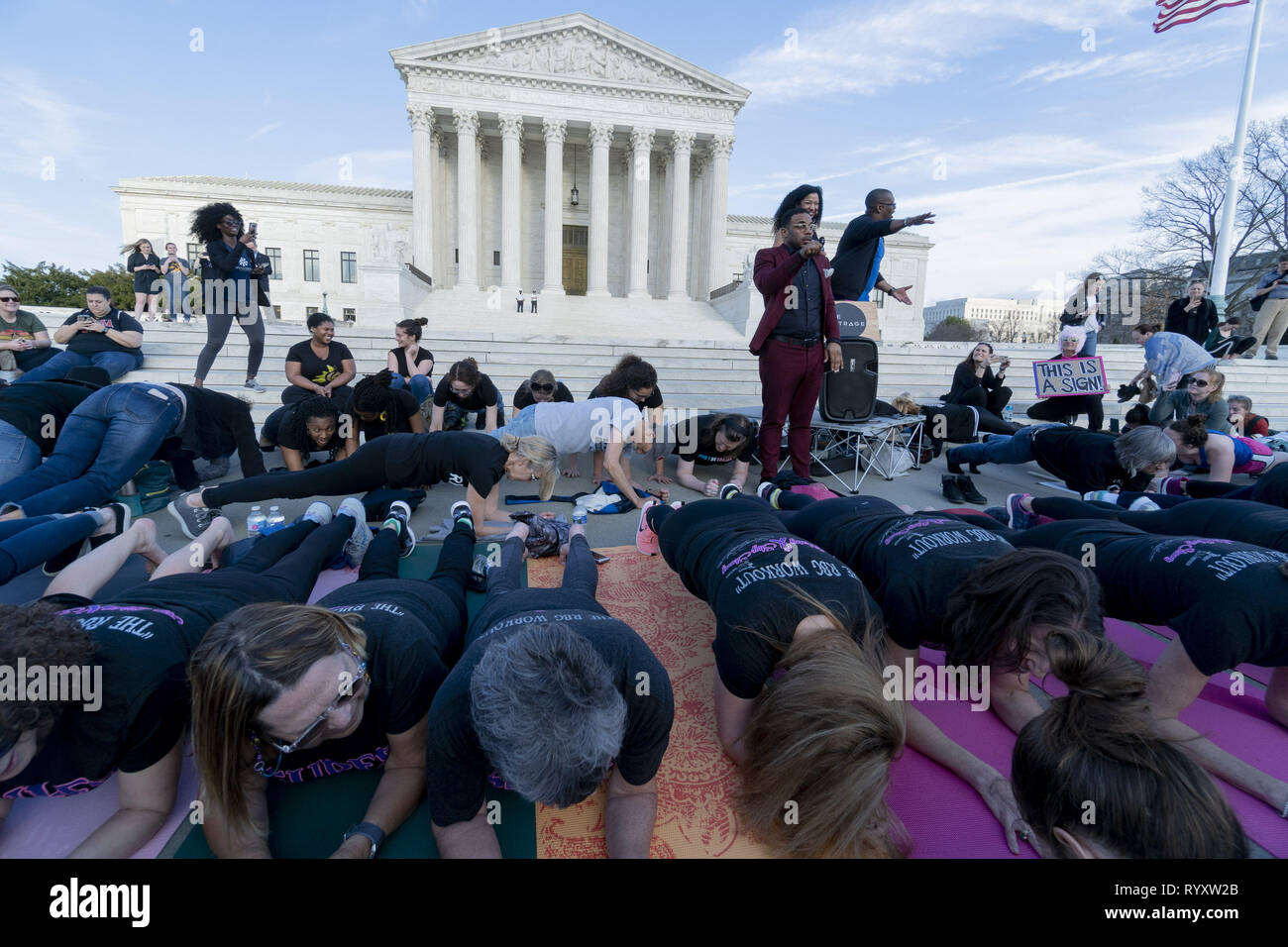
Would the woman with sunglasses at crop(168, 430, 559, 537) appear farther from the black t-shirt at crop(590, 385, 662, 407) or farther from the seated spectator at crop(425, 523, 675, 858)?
the seated spectator at crop(425, 523, 675, 858)

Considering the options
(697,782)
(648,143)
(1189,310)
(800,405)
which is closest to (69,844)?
(697,782)

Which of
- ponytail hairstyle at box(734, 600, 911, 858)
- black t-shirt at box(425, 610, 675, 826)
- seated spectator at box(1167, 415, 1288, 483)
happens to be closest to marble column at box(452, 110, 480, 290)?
seated spectator at box(1167, 415, 1288, 483)

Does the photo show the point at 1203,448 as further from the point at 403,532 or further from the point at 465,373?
the point at 465,373

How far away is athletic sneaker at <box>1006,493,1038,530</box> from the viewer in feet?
13.6

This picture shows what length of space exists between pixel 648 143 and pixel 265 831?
28945 mm

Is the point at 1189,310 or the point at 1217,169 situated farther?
the point at 1217,169

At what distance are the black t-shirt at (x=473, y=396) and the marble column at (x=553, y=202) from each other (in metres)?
19.1

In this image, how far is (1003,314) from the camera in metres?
66.6

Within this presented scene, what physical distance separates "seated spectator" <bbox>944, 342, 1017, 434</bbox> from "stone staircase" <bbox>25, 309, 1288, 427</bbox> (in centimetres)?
240

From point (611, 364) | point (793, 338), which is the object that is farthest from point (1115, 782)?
point (611, 364)

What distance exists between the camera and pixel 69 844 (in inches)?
73.9

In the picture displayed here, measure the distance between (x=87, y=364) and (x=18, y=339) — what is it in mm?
718
